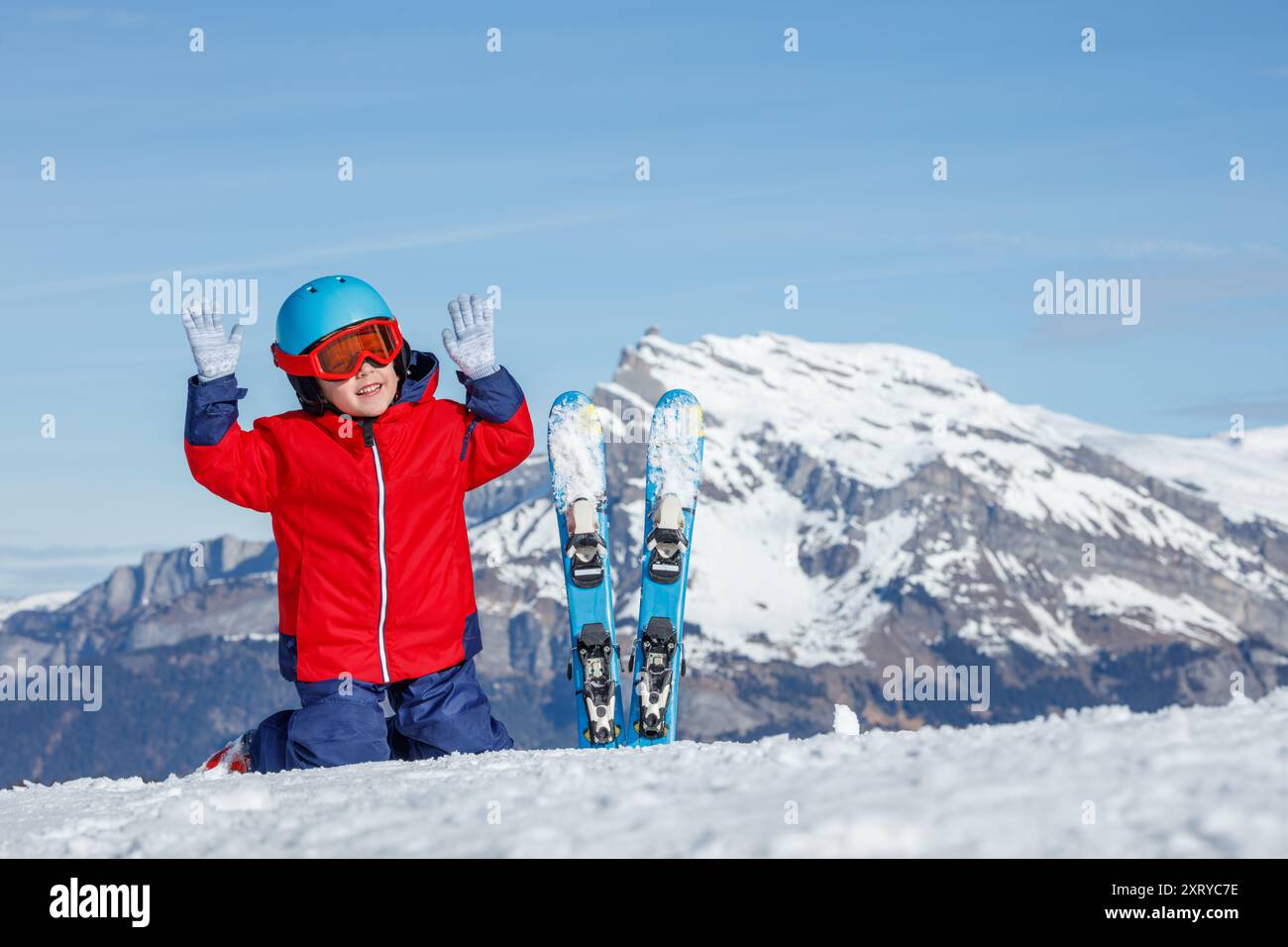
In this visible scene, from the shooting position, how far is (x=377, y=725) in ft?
30.1

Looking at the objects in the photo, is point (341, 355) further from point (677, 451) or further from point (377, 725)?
point (677, 451)

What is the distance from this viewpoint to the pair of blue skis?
11.8 m

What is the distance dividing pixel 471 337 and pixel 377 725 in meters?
2.70

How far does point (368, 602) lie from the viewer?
9234mm

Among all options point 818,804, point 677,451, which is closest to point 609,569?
point 677,451

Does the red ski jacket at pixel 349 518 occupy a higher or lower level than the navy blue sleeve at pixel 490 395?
lower

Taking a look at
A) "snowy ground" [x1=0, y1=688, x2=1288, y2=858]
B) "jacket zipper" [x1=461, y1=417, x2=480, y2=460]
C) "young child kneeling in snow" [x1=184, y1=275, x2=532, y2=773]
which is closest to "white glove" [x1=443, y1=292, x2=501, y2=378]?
"young child kneeling in snow" [x1=184, y1=275, x2=532, y2=773]

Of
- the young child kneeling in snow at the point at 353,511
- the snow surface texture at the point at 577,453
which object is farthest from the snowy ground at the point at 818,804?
the snow surface texture at the point at 577,453

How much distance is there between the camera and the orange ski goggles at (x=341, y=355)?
927 cm

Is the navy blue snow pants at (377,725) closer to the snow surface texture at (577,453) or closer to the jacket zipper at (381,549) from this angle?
the jacket zipper at (381,549)

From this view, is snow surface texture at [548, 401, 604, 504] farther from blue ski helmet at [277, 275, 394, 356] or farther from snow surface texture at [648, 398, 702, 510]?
blue ski helmet at [277, 275, 394, 356]

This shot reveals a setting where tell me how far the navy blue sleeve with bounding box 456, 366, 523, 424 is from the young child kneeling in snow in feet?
0.44
